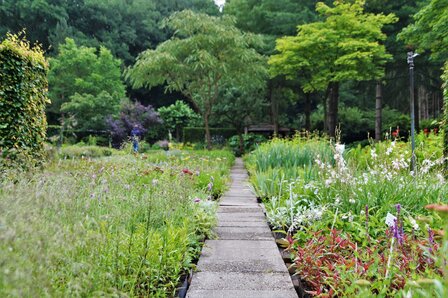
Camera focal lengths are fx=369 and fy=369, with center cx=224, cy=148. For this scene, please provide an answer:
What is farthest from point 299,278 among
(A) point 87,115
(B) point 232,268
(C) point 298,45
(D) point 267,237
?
(A) point 87,115

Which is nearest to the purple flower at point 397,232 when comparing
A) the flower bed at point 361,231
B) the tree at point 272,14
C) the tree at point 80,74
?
the flower bed at point 361,231

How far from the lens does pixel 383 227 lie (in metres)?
2.91

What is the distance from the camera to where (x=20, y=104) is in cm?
521

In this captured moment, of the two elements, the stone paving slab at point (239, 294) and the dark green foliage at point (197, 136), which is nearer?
the stone paving slab at point (239, 294)

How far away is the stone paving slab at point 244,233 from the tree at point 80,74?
1925 cm

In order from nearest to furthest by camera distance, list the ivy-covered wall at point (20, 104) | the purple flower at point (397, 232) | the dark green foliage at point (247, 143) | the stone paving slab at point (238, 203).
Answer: the purple flower at point (397, 232), the stone paving slab at point (238, 203), the ivy-covered wall at point (20, 104), the dark green foliage at point (247, 143)

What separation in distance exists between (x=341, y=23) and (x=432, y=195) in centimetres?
1051

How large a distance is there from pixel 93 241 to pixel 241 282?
1.03 meters

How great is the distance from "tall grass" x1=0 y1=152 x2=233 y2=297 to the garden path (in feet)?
0.47

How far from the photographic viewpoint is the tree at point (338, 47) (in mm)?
12086

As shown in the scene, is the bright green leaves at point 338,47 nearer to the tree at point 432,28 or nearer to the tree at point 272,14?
the tree at point 432,28

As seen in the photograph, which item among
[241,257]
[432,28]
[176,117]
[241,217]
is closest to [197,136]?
[176,117]

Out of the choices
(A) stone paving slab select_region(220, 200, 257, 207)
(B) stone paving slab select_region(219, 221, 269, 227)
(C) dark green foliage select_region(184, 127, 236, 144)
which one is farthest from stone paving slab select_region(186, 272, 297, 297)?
(C) dark green foliage select_region(184, 127, 236, 144)

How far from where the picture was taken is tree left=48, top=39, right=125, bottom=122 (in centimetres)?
2197
